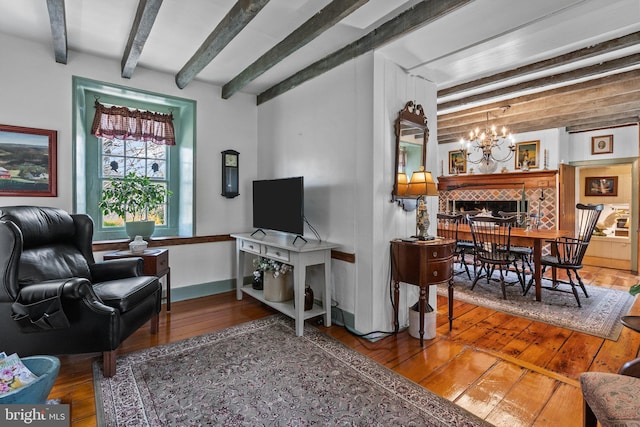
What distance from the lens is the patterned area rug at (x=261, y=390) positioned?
5.68 feet

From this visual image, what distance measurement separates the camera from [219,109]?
399 cm

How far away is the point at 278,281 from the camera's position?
321 centimetres

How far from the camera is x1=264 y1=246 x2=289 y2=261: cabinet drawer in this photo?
2.89 meters

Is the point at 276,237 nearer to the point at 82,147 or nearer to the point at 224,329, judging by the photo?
the point at 224,329

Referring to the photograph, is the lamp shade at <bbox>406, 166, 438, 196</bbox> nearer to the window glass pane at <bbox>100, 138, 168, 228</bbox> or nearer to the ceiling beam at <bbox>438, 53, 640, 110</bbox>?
the ceiling beam at <bbox>438, 53, 640, 110</bbox>

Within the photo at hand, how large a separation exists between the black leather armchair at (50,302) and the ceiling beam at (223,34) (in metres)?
1.88

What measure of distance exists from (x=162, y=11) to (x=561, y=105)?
484 centimetres

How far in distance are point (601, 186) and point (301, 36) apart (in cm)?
670

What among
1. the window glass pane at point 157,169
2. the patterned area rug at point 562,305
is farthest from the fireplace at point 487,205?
the window glass pane at point 157,169

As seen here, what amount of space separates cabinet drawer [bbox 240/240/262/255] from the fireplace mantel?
5.22 metres

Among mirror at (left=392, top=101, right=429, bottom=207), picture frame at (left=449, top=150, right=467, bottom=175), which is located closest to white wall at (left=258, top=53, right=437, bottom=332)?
mirror at (left=392, top=101, right=429, bottom=207)

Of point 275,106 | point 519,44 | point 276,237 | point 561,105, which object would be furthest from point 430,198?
point 561,105

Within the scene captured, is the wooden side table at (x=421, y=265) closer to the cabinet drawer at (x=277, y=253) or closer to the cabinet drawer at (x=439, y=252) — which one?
the cabinet drawer at (x=439, y=252)

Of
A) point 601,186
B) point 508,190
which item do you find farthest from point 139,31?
point 601,186
